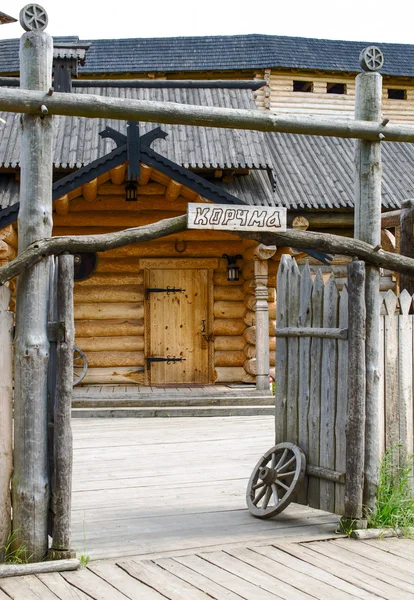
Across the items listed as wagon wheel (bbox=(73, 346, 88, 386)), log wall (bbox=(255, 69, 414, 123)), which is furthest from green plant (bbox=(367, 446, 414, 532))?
log wall (bbox=(255, 69, 414, 123))

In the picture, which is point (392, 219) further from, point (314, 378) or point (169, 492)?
point (169, 492)

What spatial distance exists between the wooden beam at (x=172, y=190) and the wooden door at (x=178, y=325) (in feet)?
A: 4.41

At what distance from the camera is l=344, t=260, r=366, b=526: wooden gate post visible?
504 centimetres

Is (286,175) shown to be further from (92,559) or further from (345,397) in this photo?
(92,559)

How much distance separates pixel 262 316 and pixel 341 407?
21.6 feet

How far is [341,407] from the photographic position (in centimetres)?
516

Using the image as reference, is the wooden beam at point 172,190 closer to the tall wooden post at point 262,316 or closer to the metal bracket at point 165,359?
the tall wooden post at point 262,316

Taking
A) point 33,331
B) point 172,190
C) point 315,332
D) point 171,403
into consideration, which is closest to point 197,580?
point 33,331

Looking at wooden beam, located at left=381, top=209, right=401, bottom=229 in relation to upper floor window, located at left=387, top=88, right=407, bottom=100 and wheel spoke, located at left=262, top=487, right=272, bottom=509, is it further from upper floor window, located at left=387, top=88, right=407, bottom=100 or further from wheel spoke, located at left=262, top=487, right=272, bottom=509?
upper floor window, located at left=387, top=88, right=407, bottom=100

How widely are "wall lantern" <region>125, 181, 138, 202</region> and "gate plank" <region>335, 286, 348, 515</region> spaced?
7.33 metres

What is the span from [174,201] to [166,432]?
4080 millimetres

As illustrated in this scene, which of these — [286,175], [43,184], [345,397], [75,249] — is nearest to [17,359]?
[75,249]

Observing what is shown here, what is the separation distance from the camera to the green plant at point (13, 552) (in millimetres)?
4383

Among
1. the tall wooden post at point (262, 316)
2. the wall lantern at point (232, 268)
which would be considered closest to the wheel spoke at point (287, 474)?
the tall wooden post at point (262, 316)
